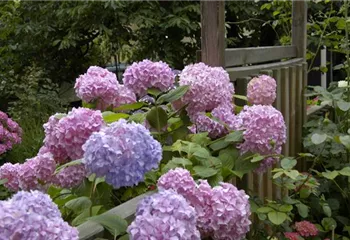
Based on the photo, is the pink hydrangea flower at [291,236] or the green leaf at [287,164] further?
the pink hydrangea flower at [291,236]

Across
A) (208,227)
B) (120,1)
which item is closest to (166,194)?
(208,227)

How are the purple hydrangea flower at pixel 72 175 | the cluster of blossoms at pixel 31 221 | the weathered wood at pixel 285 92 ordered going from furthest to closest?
the weathered wood at pixel 285 92 → the purple hydrangea flower at pixel 72 175 → the cluster of blossoms at pixel 31 221

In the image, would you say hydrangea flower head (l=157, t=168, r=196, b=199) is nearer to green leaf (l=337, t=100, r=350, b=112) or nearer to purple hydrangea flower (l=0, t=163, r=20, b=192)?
purple hydrangea flower (l=0, t=163, r=20, b=192)

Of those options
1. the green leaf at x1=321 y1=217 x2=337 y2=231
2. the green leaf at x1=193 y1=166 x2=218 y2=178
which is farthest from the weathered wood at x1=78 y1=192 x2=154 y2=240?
the green leaf at x1=321 y1=217 x2=337 y2=231

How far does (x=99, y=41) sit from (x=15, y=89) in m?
1.06

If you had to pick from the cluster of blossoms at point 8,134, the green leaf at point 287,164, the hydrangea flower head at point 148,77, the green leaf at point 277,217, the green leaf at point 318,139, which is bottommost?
the cluster of blossoms at point 8,134

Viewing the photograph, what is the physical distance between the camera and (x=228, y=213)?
1.08 meters

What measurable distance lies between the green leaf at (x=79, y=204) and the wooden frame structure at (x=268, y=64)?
9 cm

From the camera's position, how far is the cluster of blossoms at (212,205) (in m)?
1.05

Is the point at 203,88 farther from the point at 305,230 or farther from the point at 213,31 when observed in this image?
the point at 305,230

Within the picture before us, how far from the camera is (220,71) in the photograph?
4.58ft

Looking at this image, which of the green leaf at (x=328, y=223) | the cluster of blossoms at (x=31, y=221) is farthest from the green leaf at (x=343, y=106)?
the cluster of blossoms at (x=31, y=221)

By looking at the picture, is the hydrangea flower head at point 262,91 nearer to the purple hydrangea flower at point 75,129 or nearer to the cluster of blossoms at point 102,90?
the cluster of blossoms at point 102,90

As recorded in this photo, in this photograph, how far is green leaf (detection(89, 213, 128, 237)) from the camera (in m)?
0.93
